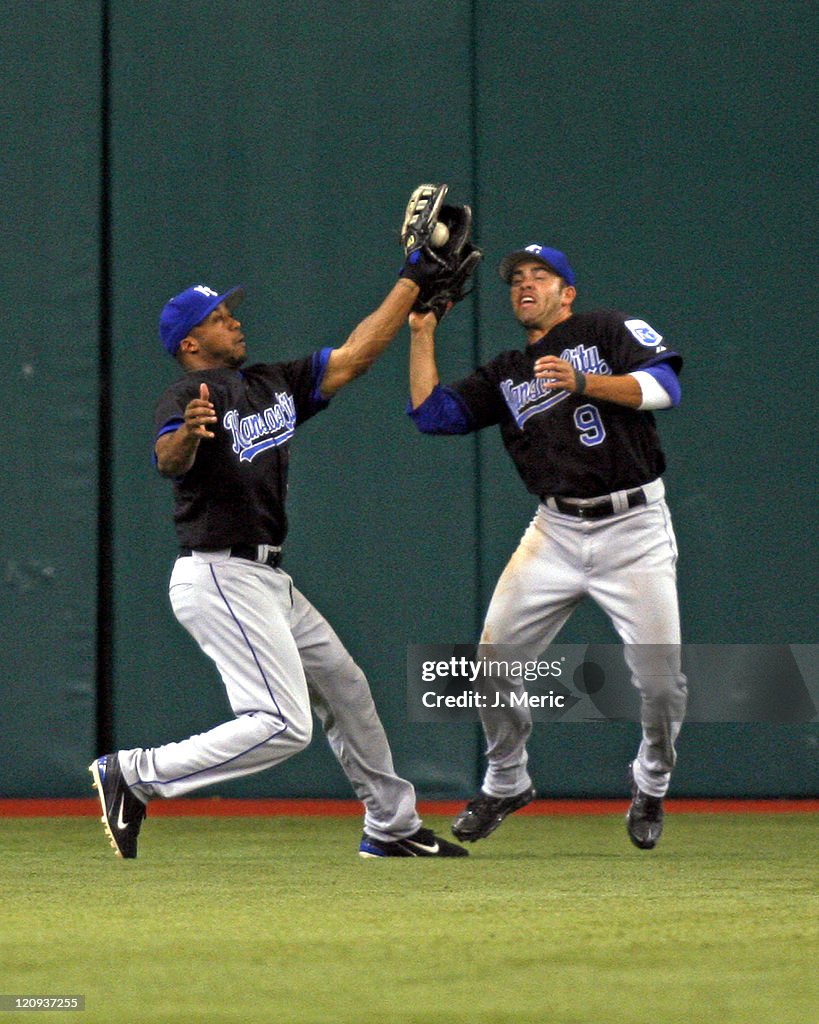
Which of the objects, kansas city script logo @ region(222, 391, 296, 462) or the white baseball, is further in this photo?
the white baseball

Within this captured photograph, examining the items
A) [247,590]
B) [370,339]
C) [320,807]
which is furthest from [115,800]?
[320,807]

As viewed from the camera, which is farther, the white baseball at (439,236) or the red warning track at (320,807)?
the red warning track at (320,807)

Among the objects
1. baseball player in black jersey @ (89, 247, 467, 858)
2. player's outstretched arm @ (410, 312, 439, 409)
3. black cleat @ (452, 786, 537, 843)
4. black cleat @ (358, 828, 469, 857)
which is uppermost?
player's outstretched arm @ (410, 312, 439, 409)

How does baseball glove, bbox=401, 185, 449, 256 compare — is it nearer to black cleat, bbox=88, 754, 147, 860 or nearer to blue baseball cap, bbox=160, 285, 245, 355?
blue baseball cap, bbox=160, 285, 245, 355

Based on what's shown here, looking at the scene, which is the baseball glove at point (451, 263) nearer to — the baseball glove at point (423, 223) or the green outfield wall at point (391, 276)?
the baseball glove at point (423, 223)

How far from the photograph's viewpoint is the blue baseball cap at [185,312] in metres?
5.48

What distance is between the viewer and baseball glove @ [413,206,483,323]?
18.8 feet

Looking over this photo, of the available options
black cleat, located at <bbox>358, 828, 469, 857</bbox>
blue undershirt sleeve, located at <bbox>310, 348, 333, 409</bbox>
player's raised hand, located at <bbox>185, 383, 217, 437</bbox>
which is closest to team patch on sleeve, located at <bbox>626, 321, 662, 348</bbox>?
blue undershirt sleeve, located at <bbox>310, 348, 333, 409</bbox>

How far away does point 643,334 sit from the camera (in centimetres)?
576

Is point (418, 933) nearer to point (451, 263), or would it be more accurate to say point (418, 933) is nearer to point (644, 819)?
point (644, 819)

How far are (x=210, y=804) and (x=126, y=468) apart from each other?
142 cm

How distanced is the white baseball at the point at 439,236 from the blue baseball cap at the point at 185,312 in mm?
652

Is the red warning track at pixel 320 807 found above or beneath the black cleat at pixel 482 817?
beneath

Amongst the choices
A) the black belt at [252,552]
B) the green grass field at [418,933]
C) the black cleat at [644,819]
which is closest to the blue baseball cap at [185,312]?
the black belt at [252,552]
